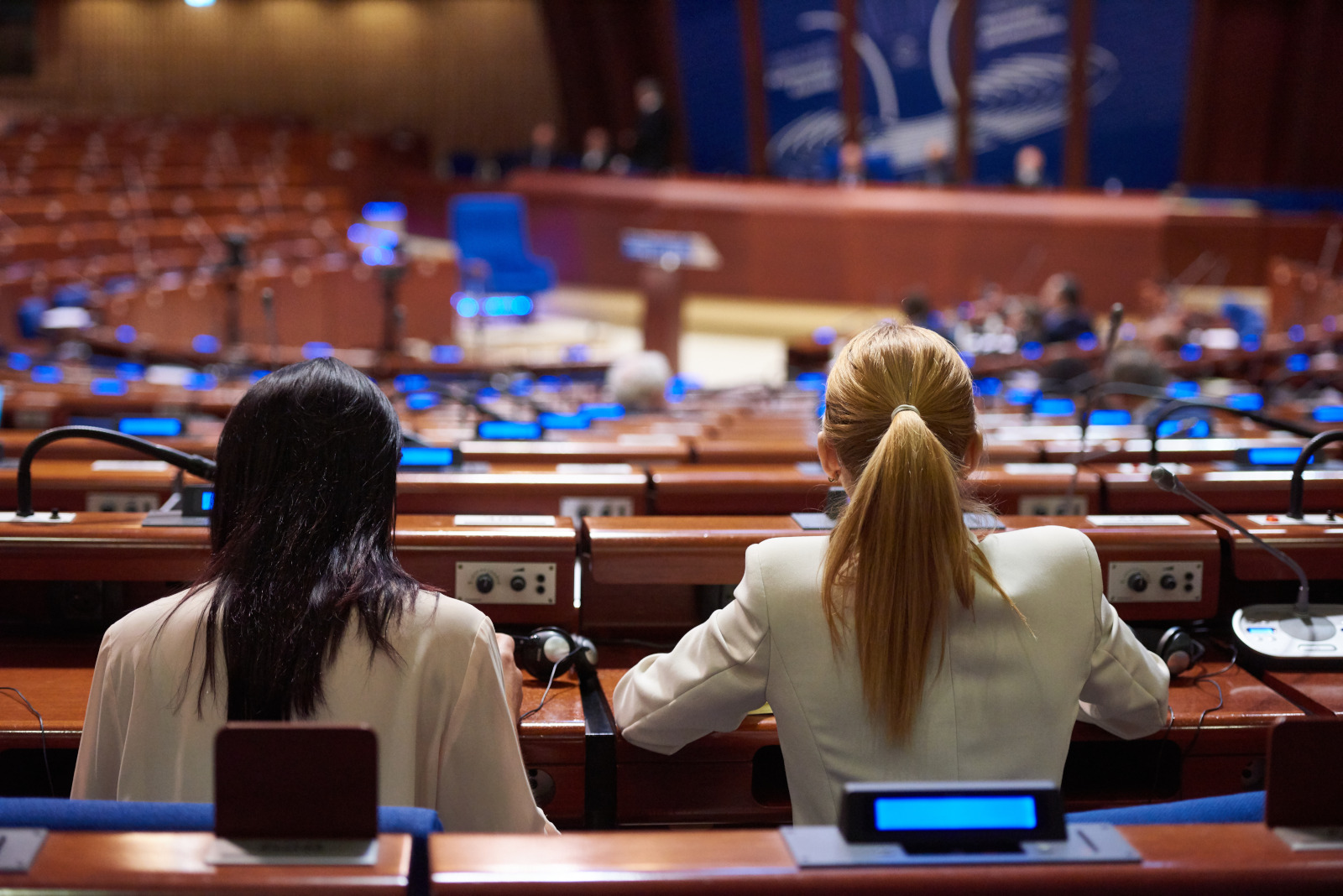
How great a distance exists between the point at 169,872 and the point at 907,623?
703 millimetres

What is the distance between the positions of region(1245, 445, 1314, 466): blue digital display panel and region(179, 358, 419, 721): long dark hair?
159cm

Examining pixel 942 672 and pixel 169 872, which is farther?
pixel 942 672

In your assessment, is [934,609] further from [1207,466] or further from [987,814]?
[1207,466]

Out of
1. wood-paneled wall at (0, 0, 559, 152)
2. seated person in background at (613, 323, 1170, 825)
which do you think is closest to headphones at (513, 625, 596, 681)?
seated person in background at (613, 323, 1170, 825)

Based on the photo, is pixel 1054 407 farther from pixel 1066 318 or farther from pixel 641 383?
pixel 1066 318

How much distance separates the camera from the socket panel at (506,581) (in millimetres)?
1749

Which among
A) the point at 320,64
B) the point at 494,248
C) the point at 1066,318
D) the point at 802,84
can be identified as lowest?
the point at 1066,318

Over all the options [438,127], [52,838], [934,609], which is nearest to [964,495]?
[934,609]

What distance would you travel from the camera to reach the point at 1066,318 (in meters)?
6.88

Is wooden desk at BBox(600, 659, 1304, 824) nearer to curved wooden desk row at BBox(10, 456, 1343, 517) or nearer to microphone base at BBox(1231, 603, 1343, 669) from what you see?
microphone base at BBox(1231, 603, 1343, 669)

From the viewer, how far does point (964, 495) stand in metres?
1.35

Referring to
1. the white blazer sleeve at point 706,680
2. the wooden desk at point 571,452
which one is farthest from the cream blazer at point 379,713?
the wooden desk at point 571,452

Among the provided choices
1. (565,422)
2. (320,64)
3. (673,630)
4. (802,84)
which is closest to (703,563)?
(673,630)

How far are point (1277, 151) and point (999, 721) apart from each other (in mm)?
10545
